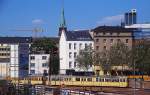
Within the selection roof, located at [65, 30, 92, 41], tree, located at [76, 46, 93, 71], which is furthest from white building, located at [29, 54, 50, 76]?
tree, located at [76, 46, 93, 71]

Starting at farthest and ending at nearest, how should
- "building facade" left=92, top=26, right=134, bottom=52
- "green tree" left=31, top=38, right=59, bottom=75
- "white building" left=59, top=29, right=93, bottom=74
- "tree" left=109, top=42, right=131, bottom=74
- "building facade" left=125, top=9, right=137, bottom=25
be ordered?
"building facade" left=125, top=9, right=137, bottom=25 < "green tree" left=31, top=38, right=59, bottom=75 < "building facade" left=92, top=26, right=134, bottom=52 < "white building" left=59, top=29, right=93, bottom=74 < "tree" left=109, top=42, right=131, bottom=74

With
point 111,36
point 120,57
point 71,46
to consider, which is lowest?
point 120,57

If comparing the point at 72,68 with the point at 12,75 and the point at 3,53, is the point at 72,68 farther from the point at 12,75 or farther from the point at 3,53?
the point at 12,75

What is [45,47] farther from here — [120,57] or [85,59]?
[120,57]

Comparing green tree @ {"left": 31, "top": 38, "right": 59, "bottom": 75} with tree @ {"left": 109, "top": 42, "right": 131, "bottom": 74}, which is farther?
green tree @ {"left": 31, "top": 38, "right": 59, "bottom": 75}

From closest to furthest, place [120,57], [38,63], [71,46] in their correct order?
[120,57]
[71,46]
[38,63]

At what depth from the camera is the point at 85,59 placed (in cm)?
11481

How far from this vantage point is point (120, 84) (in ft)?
259

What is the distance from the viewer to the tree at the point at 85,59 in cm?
11388

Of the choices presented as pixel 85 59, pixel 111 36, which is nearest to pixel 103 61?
pixel 85 59

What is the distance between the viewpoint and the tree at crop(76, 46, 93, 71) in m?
114

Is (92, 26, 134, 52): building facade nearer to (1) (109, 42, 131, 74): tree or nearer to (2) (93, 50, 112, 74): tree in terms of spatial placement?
(2) (93, 50, 112, 74): tree

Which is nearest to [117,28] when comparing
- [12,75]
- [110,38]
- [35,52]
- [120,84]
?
[110,38]

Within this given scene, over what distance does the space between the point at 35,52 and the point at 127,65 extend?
43838mm
